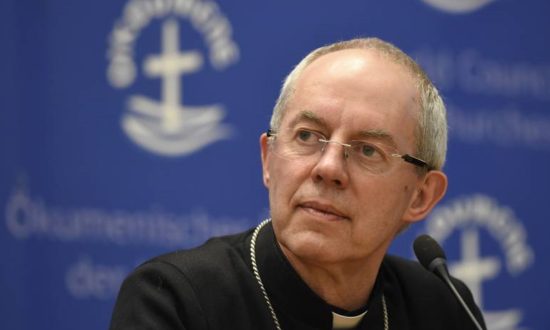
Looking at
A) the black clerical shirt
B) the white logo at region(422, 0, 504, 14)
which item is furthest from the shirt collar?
the white logo at region(422, 0, 504, 14)

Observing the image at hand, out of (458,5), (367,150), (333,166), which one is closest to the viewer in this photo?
(333,166)

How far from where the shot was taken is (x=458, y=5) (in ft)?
13.1

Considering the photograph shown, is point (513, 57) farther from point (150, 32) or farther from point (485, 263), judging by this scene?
point (150, 32)

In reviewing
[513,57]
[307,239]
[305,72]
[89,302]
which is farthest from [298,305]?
[513,57]

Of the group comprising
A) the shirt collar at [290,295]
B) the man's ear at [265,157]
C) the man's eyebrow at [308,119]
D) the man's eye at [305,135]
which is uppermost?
the man's eyebrow at [308,119]

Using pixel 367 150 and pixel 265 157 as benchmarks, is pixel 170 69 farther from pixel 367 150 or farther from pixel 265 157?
pixel 367 150

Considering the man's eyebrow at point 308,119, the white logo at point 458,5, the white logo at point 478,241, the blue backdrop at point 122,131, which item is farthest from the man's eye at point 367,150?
the white logo at point 458,5

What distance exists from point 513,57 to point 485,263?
0.98m

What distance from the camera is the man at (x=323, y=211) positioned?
92.9 inches

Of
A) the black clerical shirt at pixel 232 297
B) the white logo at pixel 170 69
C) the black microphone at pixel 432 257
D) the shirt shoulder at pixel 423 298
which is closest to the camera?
the black clerical shirt at pixel 232 297

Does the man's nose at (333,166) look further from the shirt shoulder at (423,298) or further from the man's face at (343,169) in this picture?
the shirt shoulder at (423,298)

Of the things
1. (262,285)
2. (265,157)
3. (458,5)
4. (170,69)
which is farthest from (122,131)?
(458,5)

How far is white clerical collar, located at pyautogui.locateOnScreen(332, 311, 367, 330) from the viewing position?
254 centimetres

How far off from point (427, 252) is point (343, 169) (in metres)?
0.36
